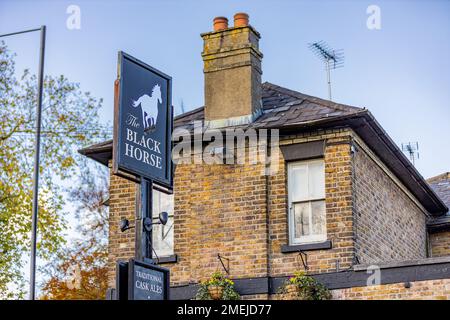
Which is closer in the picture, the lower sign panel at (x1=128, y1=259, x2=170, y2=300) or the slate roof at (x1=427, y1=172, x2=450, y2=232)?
the lower sign panel at (x1=128, y1=259, x2=170, y2=300)

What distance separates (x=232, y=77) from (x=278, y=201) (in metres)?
2.84

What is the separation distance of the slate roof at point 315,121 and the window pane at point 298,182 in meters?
0.74

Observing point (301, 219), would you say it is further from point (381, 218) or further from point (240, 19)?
point (240, 19)

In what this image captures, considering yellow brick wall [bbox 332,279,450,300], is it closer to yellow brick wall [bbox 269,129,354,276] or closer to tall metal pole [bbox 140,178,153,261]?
yellow brick wall [bbox 269,129,354,276]

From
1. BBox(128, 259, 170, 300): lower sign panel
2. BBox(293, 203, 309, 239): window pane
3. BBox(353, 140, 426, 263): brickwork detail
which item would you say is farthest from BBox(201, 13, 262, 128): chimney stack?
BBox(128, 259, 170, 300): lower sign panel

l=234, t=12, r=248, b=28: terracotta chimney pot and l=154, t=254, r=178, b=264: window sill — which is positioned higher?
A: l=234, t=12, r=248, b=28: terracotta chimney pot

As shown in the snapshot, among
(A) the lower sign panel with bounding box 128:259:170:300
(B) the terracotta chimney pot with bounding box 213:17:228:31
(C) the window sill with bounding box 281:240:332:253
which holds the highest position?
(B) the terracotta chimney pot with bounding box 213:17:228:31

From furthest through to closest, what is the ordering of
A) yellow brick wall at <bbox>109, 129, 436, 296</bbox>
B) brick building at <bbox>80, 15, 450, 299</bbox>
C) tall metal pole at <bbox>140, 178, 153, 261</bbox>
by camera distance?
yellow brick wall at <bbox>109, 129, 436, 296</bbox> → brick building at <bbox>80, 15, 450, 299</bbox> → tall metal pole at <bbox>140, 178, 153, 261</bbox>

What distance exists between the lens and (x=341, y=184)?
17156 mm

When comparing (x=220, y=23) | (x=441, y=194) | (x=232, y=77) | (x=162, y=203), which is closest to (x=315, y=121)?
(x=232, y=77)

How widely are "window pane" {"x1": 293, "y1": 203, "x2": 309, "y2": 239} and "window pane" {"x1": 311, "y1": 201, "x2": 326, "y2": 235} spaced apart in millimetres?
118

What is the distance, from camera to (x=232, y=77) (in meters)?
18.7

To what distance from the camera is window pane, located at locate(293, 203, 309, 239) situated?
17.4m

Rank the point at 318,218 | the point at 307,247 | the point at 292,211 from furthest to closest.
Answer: the point at 292,211 → the point at 318,218 → the point at 307,247
